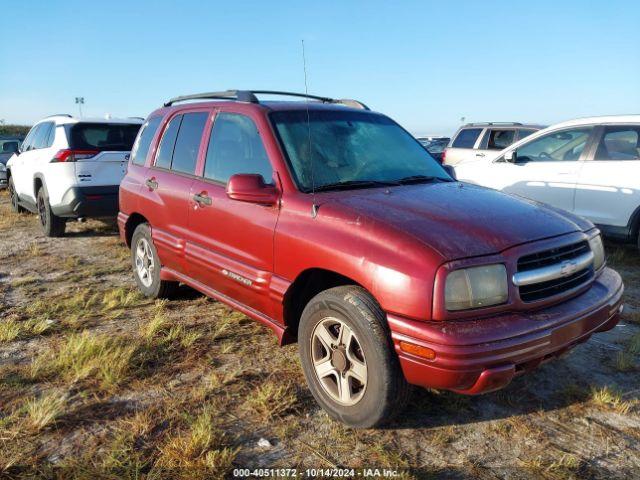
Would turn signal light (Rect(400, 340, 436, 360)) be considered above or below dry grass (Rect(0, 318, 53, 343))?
above

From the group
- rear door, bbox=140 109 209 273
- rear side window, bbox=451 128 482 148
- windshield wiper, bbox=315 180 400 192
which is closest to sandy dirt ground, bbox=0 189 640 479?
rear door, bbox=140 109 209 273

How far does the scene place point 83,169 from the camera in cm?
736

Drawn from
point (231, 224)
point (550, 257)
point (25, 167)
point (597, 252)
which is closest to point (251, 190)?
point (231, 224)

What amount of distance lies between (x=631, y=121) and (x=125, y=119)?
687 centimetres

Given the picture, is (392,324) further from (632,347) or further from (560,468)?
(632,347)

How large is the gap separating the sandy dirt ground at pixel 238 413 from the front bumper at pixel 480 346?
1.48ft

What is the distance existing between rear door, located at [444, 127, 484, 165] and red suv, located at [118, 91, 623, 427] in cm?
743

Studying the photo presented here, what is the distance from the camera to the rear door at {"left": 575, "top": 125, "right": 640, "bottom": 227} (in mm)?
6160

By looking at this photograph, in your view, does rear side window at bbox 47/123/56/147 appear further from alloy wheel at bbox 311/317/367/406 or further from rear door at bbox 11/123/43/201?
alloy wheel at bbox 311/317/367/406

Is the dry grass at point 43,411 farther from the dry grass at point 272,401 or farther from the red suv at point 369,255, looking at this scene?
the red suv at point 369,255

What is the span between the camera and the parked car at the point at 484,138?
10.8 metres

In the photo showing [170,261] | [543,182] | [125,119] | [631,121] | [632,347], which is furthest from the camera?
[125,119]

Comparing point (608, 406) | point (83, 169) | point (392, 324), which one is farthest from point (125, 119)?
point (608, 406)

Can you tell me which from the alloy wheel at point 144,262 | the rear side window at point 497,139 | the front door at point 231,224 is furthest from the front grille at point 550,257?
the rear side window at point 497,139
